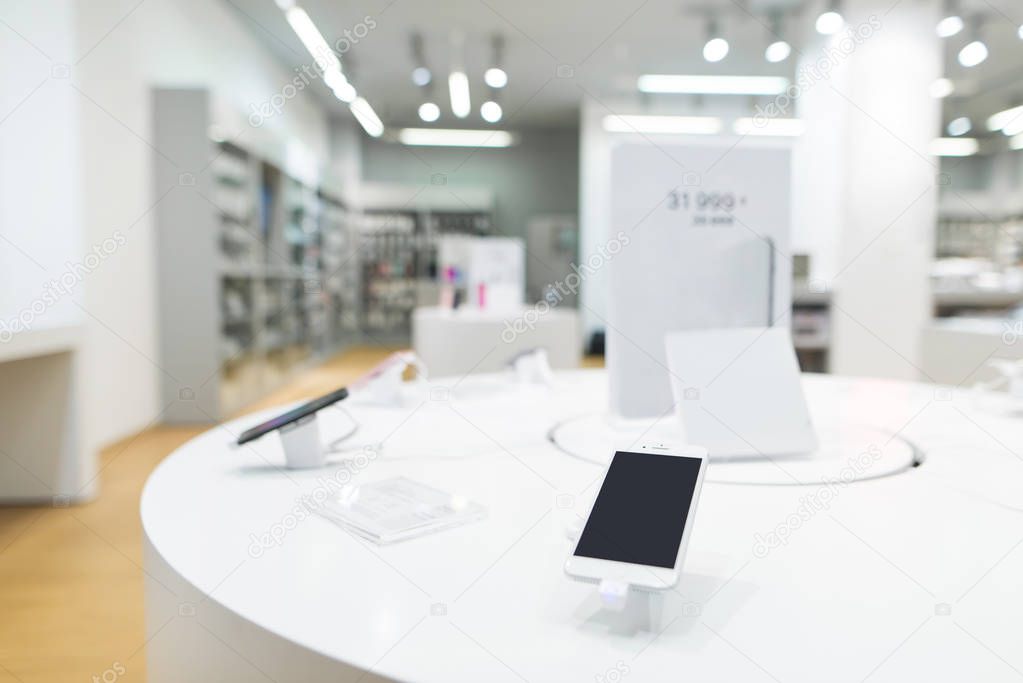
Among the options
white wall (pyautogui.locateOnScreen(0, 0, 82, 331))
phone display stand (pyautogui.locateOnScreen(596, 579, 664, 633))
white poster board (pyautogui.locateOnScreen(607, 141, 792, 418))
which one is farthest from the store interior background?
phone display stand (pyautogui.locateOnScreen(596, 579, 664, 633))

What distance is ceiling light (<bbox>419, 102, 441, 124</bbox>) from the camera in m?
10.4

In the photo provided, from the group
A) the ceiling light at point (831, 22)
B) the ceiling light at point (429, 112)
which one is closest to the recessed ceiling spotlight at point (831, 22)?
the ceiling light at point (831, 22)

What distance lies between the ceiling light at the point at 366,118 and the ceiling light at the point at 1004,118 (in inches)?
286

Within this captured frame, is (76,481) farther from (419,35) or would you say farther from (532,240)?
(532,240)

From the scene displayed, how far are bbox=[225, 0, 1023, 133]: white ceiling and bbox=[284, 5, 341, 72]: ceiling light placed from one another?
0.34 feet

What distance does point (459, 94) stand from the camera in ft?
32.2

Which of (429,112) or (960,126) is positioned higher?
(429,112)

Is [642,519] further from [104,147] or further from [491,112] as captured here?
[491,112]

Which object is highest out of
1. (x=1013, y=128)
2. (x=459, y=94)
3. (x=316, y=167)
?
(x=459, y=94)

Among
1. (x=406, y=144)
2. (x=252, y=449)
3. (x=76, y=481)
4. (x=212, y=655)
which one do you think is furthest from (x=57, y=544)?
(x=406, y=144)

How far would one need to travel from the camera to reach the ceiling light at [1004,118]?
613cm

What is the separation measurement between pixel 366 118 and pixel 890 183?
820 centimetres

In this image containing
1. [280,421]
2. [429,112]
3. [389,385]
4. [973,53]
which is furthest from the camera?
[429,112]

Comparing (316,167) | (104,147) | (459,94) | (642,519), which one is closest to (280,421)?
(642,519)
